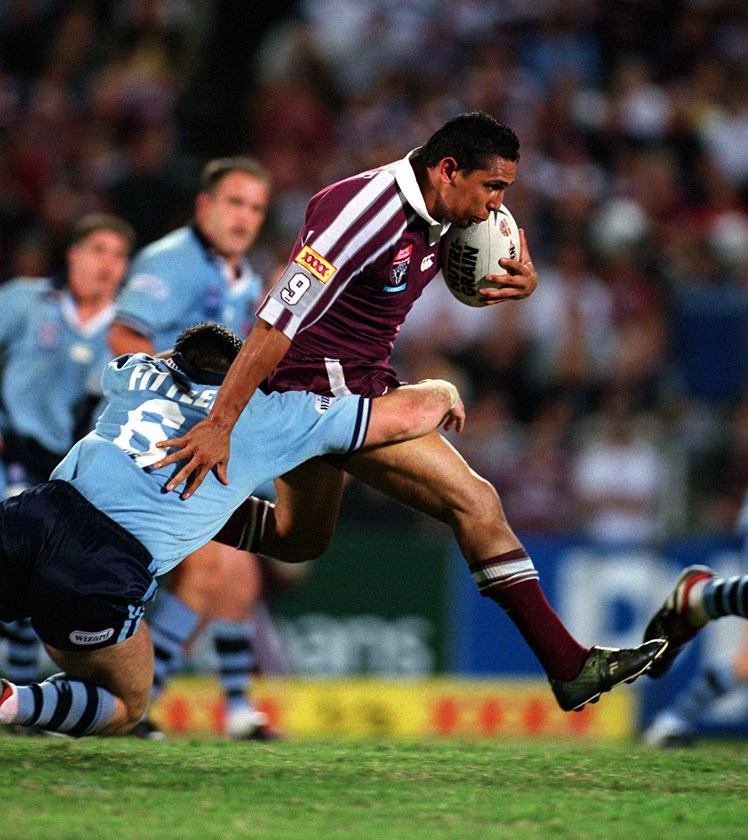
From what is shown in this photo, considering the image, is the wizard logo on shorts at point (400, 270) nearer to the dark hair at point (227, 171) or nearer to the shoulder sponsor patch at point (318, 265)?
the shoulder sponsor patch at point (318, 265)

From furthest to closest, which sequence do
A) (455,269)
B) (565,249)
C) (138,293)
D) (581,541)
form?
(565,249), (581,541), (138,293), (455,269)

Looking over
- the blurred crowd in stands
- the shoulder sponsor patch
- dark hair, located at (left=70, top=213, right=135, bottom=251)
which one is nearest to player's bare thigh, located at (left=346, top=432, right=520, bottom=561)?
the shoulder sponsor patch

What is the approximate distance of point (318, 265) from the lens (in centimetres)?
527

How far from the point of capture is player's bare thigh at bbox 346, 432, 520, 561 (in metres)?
5.51

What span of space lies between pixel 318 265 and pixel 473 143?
0.71 m

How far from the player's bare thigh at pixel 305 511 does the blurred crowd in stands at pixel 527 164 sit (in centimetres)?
451

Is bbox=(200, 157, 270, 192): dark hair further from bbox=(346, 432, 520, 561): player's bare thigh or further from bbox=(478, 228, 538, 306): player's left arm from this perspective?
bbox=(346, 432, 520, 561): player's bare thigh

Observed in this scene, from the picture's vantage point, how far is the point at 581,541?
10.4 metres

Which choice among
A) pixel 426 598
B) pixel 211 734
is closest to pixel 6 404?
pixel 211 734

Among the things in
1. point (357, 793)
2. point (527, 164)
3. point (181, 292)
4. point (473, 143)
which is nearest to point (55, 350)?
point (181, 292)

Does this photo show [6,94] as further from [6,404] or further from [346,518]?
[6,404]

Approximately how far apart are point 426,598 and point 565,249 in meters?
3.45

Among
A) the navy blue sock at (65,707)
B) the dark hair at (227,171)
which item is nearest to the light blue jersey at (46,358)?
the dark hair at (227,171)

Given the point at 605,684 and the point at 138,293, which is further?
the point at 138,293
